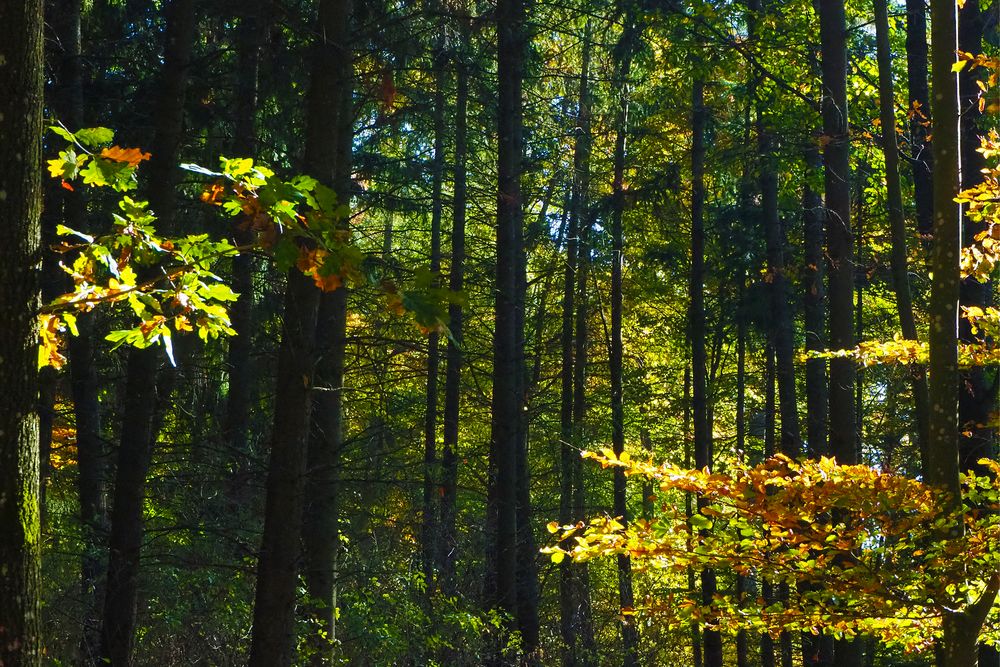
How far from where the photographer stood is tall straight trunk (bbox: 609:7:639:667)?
15.7m

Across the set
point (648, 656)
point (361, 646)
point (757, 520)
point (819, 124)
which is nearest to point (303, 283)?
point (757, 520)

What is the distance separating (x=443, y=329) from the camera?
3.03 m

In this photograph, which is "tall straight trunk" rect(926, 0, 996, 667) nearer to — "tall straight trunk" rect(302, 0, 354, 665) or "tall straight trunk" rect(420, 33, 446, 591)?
"tall straight trunk" rect(420, 33, 446, 591)

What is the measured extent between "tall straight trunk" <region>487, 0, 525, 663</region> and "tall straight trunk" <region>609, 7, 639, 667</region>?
222cm

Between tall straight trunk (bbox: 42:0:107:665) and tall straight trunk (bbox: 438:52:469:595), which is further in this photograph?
tall straight trunk (bbox: 438:52:469:595)

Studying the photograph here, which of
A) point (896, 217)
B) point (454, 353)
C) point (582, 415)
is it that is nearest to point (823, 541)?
point (896, 217)

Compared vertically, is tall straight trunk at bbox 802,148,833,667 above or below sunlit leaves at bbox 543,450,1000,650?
above

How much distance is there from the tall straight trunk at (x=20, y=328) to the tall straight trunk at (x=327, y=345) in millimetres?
3626

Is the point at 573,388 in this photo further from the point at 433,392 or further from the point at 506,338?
the point at 506,338

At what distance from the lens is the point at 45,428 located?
926 centimetres

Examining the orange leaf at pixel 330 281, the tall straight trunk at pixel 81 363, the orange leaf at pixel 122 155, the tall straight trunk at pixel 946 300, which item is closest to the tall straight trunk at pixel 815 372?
the tall straight trunk at pixel 946 300

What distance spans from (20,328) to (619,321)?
1829 cm

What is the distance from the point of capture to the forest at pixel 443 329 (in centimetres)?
332

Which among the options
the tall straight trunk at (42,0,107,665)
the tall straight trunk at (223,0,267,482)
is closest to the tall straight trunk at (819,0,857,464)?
the tall straight trunk at (223,0,267,482)
